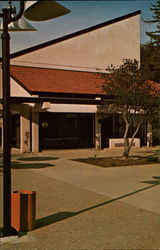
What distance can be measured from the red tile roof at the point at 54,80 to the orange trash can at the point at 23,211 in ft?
49.7

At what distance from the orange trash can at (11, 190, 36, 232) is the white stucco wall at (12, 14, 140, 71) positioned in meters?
21.1

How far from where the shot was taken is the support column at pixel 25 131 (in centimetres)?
2084

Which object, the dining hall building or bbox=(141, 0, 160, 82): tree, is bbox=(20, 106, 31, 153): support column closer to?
the dining hall building

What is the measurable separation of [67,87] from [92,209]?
16.6 meters

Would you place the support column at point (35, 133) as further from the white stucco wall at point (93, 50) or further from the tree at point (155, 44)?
the tree at point (155, 44)

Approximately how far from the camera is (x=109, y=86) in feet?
53.5

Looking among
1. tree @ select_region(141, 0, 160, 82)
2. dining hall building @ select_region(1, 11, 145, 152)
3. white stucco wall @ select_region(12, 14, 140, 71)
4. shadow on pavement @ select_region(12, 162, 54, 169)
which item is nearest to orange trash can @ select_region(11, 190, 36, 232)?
shadow on pavement @ select_region(12, 162, 54, 169)

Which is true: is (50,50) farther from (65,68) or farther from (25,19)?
(25,19)

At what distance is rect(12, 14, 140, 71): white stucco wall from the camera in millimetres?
26844

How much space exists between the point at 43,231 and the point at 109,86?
37.7ft

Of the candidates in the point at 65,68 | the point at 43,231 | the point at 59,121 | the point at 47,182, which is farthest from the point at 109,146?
the point at 43,231

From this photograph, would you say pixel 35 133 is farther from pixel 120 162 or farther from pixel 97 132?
pixel 120 162

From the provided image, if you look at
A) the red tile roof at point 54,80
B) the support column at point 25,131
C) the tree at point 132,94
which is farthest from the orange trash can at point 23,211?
the support column at point 25,131

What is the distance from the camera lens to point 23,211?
5641 millimetres
